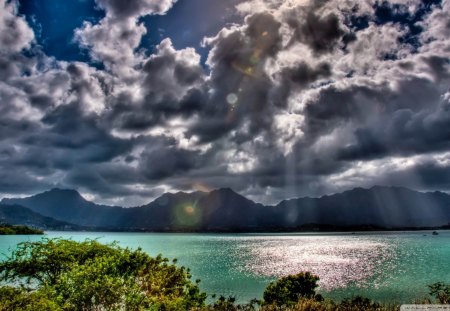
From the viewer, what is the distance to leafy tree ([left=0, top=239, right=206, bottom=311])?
17656 millimetres

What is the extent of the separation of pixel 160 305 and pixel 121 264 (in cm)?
515

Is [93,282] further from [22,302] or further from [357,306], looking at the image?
[357,306]

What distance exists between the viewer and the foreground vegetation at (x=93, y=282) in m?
17.4

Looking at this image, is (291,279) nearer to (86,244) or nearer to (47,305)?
(86,244)

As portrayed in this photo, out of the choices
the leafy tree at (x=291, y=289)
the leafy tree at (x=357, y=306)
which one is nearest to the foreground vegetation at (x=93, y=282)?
the leafy tree at (x=357, y=306)

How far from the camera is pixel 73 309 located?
17719 mm

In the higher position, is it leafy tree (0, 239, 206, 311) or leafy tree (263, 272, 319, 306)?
leafy tree (0, 239, 206, 311)

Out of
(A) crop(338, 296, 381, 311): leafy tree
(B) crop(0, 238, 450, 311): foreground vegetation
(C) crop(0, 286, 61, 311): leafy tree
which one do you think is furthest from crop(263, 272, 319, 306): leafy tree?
(C) crop(0, 286, 61, 311): leafy tree

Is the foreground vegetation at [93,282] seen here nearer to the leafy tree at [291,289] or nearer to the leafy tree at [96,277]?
the leafy tree at [96,277]

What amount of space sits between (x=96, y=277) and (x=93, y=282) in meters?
1.19

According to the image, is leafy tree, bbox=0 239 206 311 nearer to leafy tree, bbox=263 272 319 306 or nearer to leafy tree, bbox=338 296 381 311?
leafy tree, bbox=338 296 381 311

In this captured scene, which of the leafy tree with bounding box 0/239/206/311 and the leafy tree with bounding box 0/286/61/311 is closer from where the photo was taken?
the leafy tree with bounding box 0/286/61/311

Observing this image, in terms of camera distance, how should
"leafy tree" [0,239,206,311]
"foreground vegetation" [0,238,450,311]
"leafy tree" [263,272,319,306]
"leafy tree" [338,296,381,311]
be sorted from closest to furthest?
"foreground vegetation" [0,238,450,311], "leafy tree" [0,239,206,311], "leafy tree" [338,296,381,311], "leafy tree" [263,272,319,306]

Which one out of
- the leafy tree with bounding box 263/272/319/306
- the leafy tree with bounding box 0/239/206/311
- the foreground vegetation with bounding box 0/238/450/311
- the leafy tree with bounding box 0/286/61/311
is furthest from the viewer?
the leafy tree with bounding box 263/272/319/306
